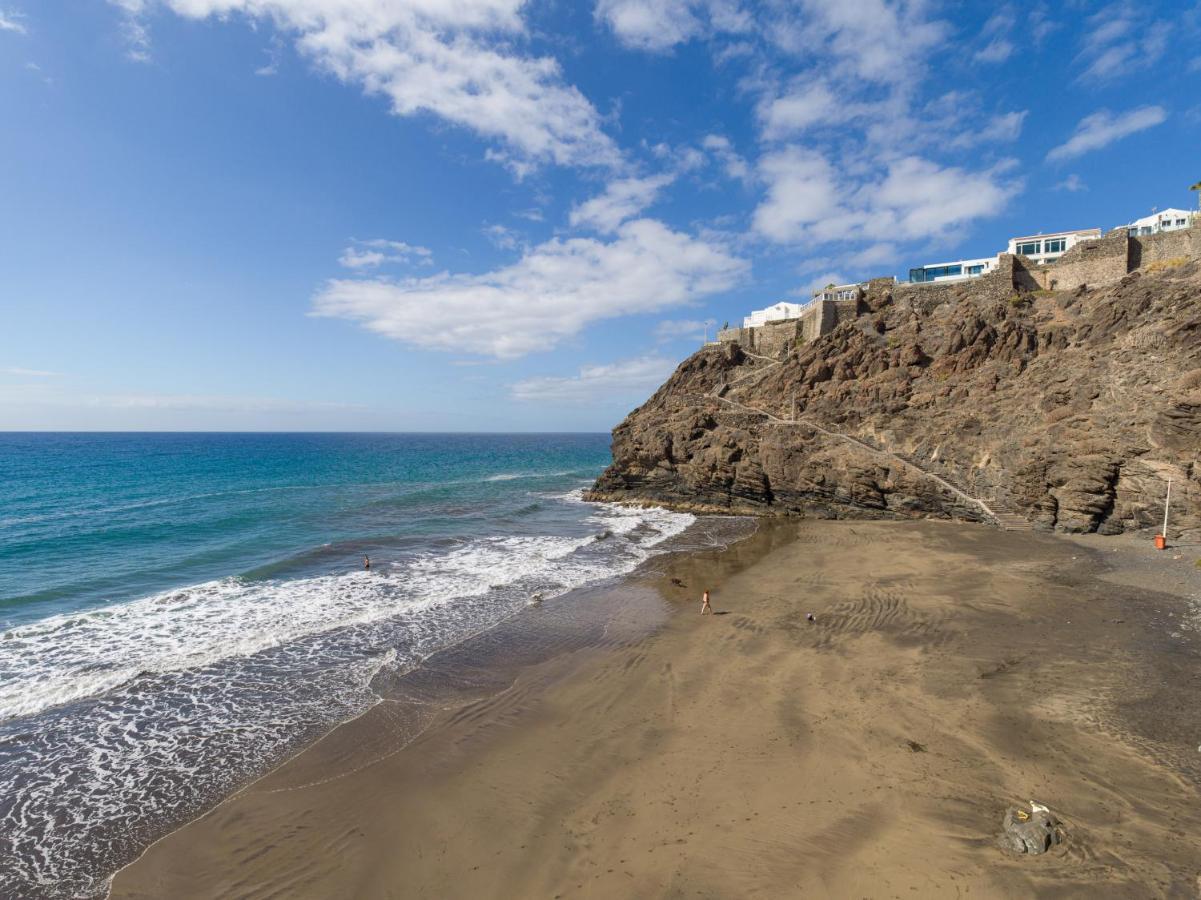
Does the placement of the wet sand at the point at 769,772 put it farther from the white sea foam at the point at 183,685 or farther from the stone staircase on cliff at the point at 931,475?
the stone staircase on cliff at the point at 931,475

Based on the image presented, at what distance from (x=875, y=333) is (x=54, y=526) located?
59444 millimetres

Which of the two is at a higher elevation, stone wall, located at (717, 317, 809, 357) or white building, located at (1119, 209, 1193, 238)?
white building, located at (1119, 209, 1193, 238)

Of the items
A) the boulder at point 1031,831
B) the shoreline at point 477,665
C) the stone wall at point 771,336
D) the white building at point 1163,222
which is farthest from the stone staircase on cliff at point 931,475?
the white building at point 1163,222

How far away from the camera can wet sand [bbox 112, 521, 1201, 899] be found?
761 centimetres

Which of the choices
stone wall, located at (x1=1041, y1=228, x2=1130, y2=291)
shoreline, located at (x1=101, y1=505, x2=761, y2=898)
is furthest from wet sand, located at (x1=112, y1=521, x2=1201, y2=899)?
stone wall, located at (x1=1041, y1=228, x2=1130, y2=291)

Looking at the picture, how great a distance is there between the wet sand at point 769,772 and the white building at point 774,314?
4258cm

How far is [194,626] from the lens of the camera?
17.9 metres

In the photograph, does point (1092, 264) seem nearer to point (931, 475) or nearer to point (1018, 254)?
point (1018, 254)

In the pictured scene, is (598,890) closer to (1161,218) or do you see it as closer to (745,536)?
(745,536)

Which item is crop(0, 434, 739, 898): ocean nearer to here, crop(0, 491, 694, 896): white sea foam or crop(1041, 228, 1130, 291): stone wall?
crop(0, 491, 694, 896): white sea foam

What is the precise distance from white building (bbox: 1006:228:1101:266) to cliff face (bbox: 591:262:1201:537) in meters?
10.5

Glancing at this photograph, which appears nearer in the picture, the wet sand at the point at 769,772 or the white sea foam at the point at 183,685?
the wet sand at the point at 769,772

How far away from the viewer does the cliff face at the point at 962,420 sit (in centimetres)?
2369

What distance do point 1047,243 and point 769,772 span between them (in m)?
56.4
